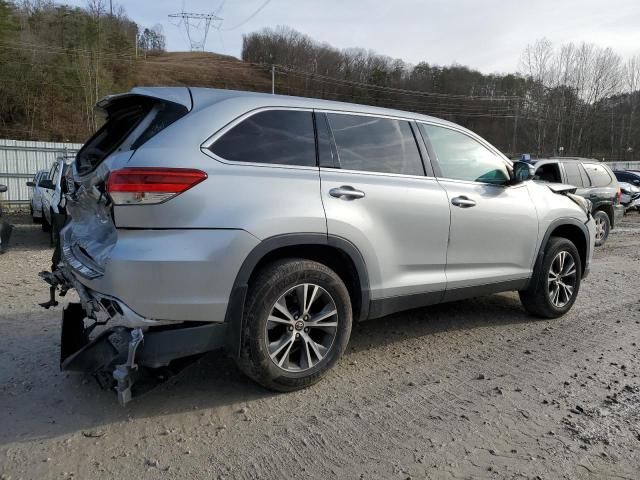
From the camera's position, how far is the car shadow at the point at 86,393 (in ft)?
10.2

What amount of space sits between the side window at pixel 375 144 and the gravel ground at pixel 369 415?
1522 mm

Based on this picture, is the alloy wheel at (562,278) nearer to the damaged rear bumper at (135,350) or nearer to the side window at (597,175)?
the damaged rear bumper at (135,350)

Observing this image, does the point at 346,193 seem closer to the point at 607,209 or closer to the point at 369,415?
the point at 369,415

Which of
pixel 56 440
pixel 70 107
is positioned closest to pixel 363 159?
pixel 56 440

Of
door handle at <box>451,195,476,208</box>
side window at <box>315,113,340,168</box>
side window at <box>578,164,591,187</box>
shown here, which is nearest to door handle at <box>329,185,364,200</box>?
side window at <box>315,113,340,168</box>

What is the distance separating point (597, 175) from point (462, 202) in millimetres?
9061

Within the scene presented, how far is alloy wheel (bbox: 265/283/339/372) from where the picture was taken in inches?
132

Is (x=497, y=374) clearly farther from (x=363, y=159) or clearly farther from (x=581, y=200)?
(x=581, y=200)

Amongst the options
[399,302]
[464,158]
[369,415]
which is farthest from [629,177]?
[369,415]

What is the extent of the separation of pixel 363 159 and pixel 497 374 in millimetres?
1883

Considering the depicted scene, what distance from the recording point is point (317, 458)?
2777 millimetres

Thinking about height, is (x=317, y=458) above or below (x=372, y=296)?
below

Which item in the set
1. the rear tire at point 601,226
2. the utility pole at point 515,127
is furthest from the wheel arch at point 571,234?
the utility pole at point 515,127

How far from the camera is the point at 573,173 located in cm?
1122
